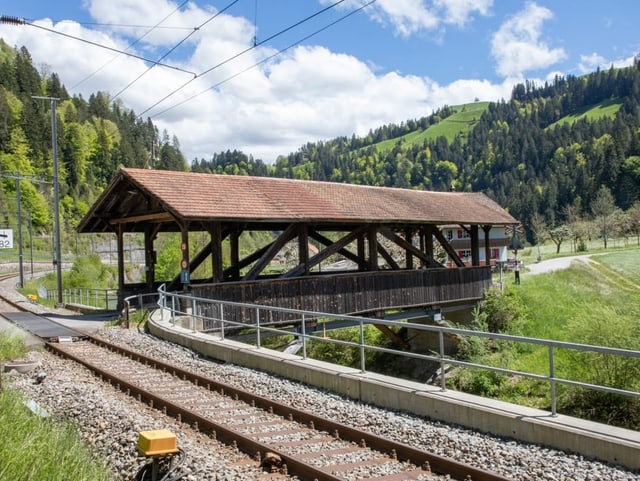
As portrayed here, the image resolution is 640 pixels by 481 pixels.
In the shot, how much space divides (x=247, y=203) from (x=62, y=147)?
102m

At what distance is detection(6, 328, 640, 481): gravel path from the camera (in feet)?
18.7

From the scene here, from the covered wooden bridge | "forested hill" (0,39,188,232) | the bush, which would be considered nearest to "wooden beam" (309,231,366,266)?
the covered wooden bridge

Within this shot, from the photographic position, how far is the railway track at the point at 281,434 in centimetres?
573

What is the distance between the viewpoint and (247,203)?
17234mm

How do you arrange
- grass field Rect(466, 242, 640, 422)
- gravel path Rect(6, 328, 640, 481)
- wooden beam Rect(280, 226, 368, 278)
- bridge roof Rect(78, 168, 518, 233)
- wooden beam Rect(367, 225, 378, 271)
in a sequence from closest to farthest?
gravel path Rect(6, 328, 640, 481) → grass field Rect(466, 242, 640, 422) → bridge roof Rect(78, 168, 518, 233) → wooden beam Rect(280, 226, 368, 278) → wooden beam Rect(367, 225, 378, 271)

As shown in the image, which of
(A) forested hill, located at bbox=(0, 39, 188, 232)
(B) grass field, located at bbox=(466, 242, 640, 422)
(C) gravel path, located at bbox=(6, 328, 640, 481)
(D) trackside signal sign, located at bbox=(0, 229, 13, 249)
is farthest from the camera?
(A) forested hill, located at bbox=(0, 39, 188, 232)

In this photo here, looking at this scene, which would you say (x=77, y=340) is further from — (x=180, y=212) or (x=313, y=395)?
(x=313, y=395)

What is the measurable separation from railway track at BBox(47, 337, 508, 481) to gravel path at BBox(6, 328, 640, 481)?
202mm

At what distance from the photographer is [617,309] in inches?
607

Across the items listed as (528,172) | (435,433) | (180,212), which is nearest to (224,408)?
(435,433)

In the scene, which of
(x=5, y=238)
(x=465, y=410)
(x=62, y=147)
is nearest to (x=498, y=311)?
(x=5, y=238)

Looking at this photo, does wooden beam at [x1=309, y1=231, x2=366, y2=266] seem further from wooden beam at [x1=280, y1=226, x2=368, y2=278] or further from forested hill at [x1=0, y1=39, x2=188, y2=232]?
forested hill at [x1=0, y1=39, x2=188, y2=232]

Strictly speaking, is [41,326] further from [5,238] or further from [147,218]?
[147,218]

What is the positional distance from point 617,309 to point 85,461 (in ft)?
45.8
